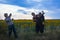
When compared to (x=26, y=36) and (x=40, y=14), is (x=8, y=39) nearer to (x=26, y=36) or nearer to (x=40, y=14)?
(x=26, y=36)

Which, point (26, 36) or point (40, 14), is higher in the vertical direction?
point (40, 14)

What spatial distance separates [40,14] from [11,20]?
2.16 metres

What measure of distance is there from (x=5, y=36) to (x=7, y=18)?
57.4 inches

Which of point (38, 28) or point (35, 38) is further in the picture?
point (38, 28)

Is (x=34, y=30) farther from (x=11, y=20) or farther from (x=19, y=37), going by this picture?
(x=11, y=20)

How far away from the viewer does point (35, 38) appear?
14.2 m

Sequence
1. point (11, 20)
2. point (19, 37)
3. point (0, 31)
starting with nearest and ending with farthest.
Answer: point (11, 20)
point (19, 37)
point (0, 31)

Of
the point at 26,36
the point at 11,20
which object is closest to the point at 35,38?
the point at 26,36

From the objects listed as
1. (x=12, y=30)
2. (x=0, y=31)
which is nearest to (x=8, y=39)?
(x=12, y=30)

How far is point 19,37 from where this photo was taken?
14578mm

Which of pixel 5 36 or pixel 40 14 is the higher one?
pixel 40 14

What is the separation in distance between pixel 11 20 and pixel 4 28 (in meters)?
2.20

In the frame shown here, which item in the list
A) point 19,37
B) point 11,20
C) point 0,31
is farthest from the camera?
point 0,31

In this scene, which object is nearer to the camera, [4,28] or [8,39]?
[8,39]
